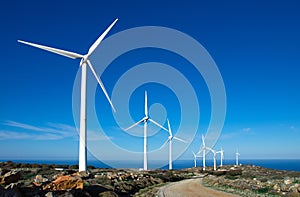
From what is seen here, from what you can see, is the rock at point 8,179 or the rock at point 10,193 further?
the rock at point 8,179

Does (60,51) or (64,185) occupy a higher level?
(60,51)

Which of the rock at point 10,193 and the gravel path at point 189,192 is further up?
the rock at point 10,193

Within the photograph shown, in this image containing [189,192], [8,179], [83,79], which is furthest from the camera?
[83,79]

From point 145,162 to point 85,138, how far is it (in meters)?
36.8

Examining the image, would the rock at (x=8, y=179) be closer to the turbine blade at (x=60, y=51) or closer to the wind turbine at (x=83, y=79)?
the wind turbine at (x=83, y=79)

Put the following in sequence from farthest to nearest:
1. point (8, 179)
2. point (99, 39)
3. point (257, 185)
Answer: point (99, 39), point (257, 185), point (8, 179)

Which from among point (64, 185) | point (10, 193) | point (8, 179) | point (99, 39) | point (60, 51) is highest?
point (99, 39)

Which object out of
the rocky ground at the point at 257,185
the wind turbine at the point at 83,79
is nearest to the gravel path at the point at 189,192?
the rocky ground at the point at 257,185

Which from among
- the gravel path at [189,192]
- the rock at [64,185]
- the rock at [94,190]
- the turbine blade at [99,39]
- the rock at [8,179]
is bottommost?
the gravel path at [189,192]

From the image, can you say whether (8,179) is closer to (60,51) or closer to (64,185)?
(64,185)

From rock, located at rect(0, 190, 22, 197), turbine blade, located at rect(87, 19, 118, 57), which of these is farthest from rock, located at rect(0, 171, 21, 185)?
turbine blade, located at rect(87, 19, 118, 57)

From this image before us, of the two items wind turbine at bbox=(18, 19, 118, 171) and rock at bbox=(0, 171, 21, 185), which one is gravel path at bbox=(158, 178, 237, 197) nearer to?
wind turbine at bbox=(18, 19, 118, 171)

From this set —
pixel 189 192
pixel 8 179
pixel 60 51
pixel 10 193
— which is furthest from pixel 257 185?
pixel 60 51

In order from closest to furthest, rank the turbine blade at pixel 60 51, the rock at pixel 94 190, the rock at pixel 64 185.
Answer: the rock at pixel 64 185, the rock at pixel 94 190, the turbine blade at pixel 60 51
